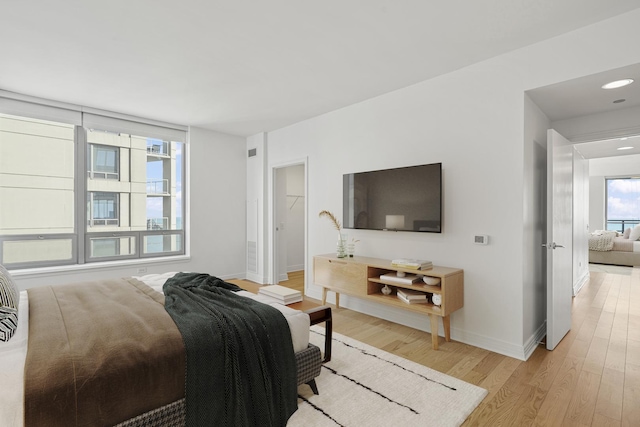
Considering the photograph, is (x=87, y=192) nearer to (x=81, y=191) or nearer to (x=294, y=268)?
(x=81, y=191)

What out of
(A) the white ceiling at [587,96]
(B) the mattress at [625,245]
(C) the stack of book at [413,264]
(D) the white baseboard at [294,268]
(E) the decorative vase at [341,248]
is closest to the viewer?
(A) the white ceiling at [587,96]

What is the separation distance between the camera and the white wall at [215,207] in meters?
5.06

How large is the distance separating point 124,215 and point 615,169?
36.8 ft

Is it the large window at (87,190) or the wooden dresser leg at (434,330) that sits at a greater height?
the large window at (87,190)

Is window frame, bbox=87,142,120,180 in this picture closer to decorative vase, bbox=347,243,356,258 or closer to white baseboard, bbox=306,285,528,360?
white baseboard, bbox=306,285,528,360

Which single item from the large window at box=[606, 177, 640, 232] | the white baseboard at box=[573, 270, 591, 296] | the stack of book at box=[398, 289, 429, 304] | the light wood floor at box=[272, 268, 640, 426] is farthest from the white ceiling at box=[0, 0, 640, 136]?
the large window at box=[606, 177, 640, 232]

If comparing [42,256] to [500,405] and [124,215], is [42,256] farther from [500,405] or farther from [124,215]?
[500,405]

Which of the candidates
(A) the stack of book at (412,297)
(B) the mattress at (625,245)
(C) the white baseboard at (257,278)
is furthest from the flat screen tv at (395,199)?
(B) the mattress at (625,245)

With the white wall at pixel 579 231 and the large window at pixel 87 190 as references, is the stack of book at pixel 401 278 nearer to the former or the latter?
the white wall at pixel 579 231

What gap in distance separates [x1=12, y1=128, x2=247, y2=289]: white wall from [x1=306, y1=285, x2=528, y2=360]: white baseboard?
5.88 feet

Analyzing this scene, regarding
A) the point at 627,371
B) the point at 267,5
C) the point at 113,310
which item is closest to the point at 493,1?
the point at 267,5

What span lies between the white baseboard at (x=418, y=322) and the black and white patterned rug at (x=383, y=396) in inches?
28.7

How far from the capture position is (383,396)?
2.10 metres

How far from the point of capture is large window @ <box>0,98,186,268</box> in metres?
3.86
